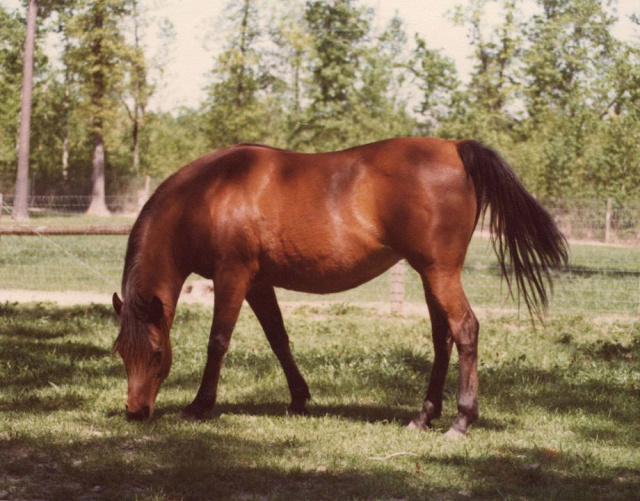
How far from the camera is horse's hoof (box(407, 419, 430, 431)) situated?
15.3 feet

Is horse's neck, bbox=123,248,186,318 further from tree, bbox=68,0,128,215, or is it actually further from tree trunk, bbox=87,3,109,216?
tree, bbox=68,0,128,215

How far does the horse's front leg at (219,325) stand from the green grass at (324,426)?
127 mm

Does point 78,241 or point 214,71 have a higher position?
point 214,71

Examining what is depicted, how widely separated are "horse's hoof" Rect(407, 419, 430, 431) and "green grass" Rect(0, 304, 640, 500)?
0.08 metres

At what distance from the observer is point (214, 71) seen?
82.8ft

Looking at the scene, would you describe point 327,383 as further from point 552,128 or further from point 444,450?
point 552,128

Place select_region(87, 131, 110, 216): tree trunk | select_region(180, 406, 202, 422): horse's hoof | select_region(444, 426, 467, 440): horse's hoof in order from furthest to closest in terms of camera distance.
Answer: select_region(87, 131, 110, 216): tree trunk < select_region(180, 406, 202, 422): horse's hoof < select_region(444, 426, 467, 440): horse's hoof

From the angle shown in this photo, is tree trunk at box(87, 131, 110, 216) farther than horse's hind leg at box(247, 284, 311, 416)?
Yes

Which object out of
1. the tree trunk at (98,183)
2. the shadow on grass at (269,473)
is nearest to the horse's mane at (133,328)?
the shadow on grass at (269,473)

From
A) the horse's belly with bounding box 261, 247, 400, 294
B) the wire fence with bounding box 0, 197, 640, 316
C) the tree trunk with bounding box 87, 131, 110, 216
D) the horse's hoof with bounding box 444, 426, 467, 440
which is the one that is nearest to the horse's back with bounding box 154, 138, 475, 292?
the horse's belly with bounding box 261, 247, 400, 294

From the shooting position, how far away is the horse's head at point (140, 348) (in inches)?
180

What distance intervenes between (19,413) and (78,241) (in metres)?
12.3

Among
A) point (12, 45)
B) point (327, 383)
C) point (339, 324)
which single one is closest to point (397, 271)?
point (339, 324)

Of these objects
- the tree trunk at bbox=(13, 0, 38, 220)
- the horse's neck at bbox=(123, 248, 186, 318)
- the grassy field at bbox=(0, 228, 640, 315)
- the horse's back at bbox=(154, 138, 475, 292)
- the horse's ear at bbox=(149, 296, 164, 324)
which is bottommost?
the grassy field at bbox=(0, 228, 640, 315)
